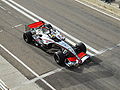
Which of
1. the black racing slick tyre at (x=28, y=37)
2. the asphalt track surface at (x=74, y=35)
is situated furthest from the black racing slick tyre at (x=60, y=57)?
the black racing slick tyre at (x=28, y=37)

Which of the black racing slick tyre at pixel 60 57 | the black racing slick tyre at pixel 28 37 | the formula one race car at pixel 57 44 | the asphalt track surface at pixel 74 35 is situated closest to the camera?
the asphalt track surface at pixel 74 35

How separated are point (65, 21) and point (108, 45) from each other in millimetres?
5743

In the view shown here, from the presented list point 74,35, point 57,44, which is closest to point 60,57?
point 57,44

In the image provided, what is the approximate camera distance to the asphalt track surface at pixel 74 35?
1625cm

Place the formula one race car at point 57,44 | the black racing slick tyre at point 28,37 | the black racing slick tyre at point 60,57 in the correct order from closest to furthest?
the black racing slick tyre at point 60,57, the formula one race car at point 57,44, the black racing slick tyre at point 28,37

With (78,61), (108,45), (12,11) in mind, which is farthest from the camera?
(12,11)

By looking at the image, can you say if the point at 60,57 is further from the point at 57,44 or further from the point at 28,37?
the point at 28,37

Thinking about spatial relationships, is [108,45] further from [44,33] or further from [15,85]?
[15,85]

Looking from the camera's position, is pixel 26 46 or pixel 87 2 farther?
pixel 87 2

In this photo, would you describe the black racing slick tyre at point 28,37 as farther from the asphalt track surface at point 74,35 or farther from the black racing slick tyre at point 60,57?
the black racing slick tyre at point 60,57

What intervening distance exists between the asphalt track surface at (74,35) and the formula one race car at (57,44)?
0.53 m

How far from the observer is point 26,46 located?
20047 millimetres

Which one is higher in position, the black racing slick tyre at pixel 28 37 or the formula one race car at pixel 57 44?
the formula one race car at pixel 57 44

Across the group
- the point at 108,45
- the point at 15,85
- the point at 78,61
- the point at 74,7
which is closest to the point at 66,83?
the point at 78,61
